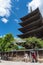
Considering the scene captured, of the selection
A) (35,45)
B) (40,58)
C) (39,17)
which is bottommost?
(40,58)

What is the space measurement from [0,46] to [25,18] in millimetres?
22697

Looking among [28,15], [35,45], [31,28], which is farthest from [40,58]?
[28,15]

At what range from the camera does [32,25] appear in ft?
181

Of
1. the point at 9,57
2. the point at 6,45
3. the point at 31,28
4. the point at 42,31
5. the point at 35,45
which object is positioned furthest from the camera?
the point at 31,28

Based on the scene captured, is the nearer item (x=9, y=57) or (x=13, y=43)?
(x=9, y=57)

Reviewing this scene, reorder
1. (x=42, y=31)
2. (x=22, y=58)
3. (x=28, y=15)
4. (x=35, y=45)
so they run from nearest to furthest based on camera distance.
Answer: (x=22, y=58)
(x=35, y=45)
(x=42, y=31)
(x=28, y=15)

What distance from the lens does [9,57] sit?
32.7 meters

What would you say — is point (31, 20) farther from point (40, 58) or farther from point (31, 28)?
point (40, 58)

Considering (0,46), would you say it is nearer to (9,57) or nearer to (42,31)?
(9,57)

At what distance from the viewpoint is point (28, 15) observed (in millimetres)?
60500

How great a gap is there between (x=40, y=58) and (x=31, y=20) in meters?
32.9

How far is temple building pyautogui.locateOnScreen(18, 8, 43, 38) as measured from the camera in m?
50.2

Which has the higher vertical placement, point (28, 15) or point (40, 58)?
point (28, 15)

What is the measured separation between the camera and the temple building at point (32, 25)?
50.2m
